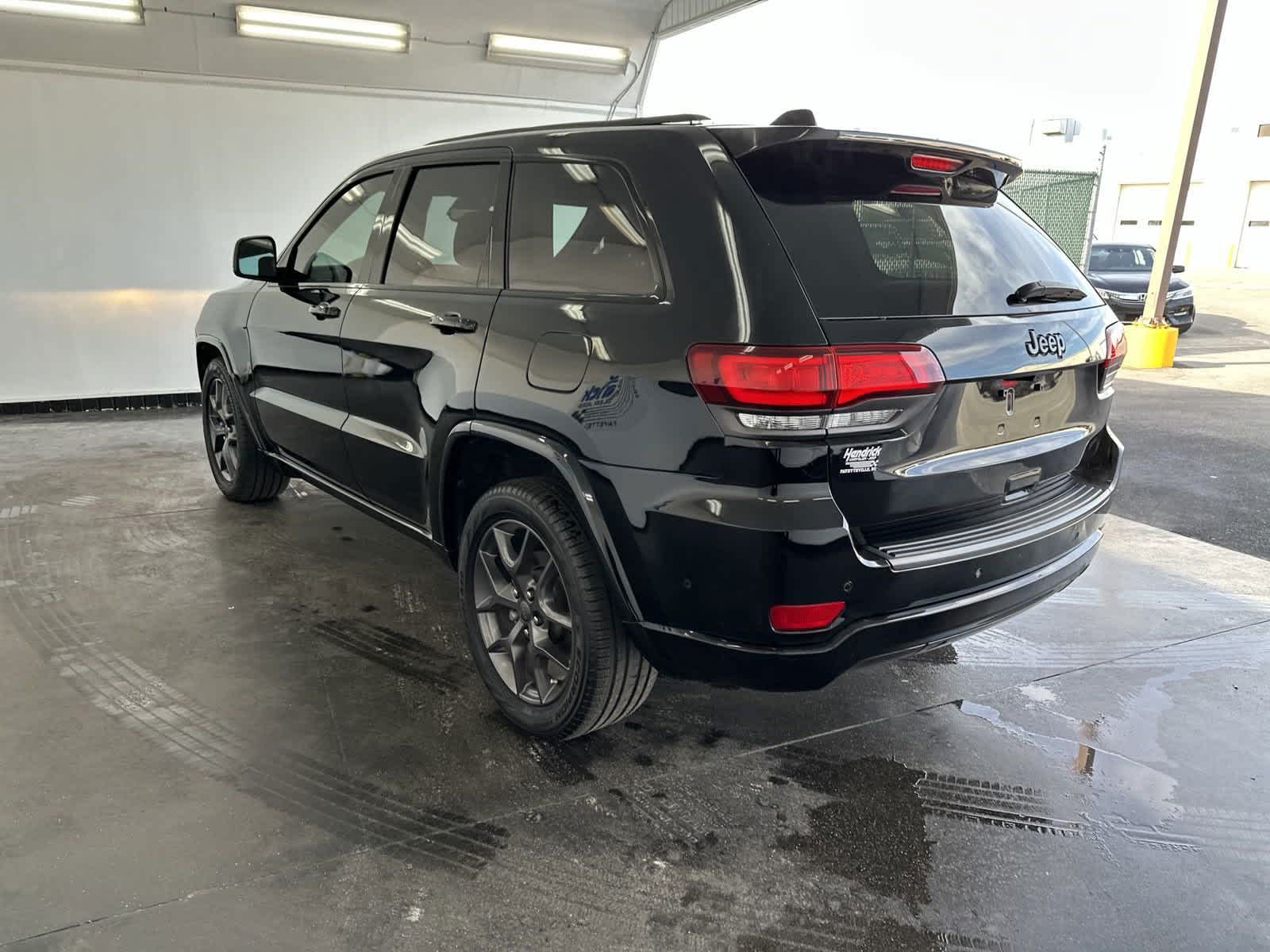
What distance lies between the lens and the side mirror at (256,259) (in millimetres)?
3861

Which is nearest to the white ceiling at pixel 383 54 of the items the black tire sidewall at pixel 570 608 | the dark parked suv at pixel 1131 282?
the black tire sidewall at pixel 570 608

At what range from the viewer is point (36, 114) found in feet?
22.4

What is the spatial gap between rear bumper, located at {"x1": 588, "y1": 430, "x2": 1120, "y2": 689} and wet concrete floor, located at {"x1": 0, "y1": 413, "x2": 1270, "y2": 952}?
0.48 meters

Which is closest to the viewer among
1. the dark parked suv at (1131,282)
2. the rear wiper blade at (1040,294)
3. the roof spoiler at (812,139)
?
the roof spoiler at (812,139)

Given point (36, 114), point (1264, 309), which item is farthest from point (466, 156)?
point (1264, 309)

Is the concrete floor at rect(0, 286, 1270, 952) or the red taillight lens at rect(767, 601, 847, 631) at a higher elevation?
the red taillight lens at rect(767, 601, 847, 631)

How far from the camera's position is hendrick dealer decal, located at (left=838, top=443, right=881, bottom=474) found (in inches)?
78.7

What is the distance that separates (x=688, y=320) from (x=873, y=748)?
1424 mm

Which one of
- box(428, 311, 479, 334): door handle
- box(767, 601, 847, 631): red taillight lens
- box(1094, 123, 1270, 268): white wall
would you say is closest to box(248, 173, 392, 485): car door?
box(428, 311, 479, 334): door handle

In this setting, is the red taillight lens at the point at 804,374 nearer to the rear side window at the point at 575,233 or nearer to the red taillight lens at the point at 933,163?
the rear side window at the point at 575,233

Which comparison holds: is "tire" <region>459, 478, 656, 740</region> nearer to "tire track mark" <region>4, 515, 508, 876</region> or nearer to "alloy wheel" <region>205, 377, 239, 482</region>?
"tire track mark" <region>4, 515, 508, 876</region>

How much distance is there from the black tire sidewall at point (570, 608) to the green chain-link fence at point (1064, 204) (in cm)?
1178

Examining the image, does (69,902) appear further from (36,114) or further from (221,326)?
(36,114)

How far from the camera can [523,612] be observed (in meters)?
2.67
